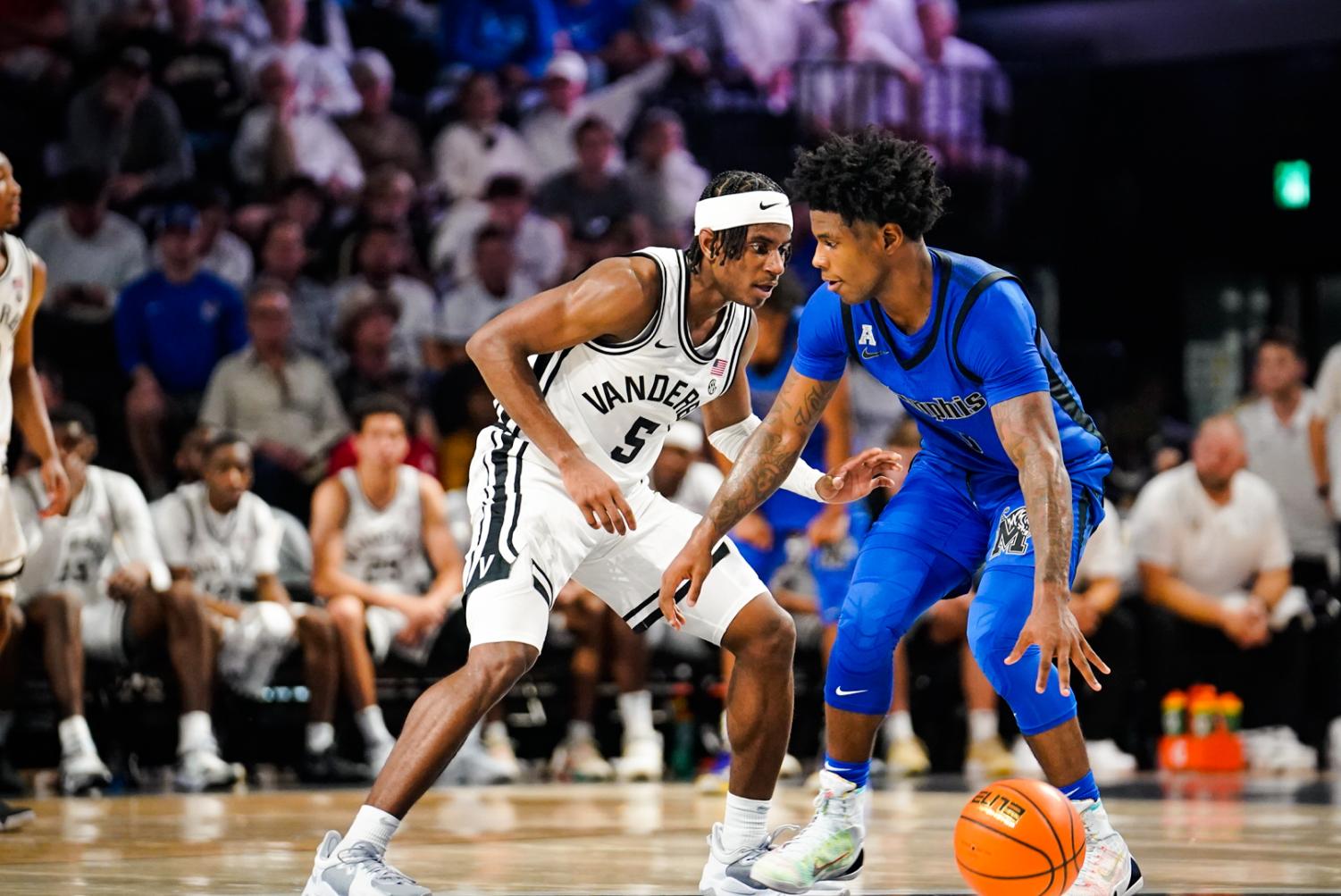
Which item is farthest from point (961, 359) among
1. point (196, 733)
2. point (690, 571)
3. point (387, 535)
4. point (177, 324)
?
point (177, 324)

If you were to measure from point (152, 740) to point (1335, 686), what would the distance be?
654cm

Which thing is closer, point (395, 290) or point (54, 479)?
point (54, 479)

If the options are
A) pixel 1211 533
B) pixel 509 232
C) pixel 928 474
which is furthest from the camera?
pixel 509 232

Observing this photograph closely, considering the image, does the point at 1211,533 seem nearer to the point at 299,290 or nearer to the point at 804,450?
the point at 804,450

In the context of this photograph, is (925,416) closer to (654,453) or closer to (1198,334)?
(654,453)

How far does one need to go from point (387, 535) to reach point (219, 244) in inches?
106

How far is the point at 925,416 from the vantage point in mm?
5301

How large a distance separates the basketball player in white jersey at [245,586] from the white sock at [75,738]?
889mm

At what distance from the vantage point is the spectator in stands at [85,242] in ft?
37.1

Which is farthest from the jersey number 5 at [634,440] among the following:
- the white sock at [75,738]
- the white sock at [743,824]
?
the white sock at [75,738]

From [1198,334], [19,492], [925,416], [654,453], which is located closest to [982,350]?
[925,416]

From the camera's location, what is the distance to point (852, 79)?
1491 cm

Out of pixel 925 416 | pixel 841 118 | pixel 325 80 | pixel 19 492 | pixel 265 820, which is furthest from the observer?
pixel 841 118

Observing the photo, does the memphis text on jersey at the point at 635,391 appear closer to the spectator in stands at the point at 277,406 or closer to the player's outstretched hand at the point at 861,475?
the player's outstretched hand at the point at 861,475
